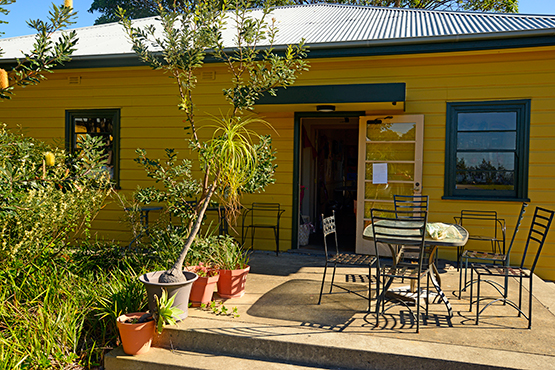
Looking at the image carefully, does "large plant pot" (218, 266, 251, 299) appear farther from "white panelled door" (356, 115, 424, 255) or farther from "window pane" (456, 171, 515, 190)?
"window pane" (456, 171, 515, 190)

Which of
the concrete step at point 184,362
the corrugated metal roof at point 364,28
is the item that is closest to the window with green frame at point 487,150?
the corrugated metal roof at point 364,28

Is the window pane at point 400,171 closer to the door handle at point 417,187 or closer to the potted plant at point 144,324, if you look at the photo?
the door handle at point 417,187

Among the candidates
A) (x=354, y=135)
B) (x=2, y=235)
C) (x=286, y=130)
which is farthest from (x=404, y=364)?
(x=354, y=135)

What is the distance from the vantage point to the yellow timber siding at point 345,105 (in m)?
5.44

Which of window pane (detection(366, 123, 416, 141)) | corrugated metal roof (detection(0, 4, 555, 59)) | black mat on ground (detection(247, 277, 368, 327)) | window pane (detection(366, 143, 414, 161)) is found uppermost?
corrugated metal roof (detection(0, 4, 555, 59))

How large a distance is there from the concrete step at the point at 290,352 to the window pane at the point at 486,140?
135 inches

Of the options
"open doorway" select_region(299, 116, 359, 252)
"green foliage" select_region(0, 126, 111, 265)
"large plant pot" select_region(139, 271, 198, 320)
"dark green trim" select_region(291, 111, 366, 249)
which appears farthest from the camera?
"open doorway" select_region(299, 116, 359, 252)

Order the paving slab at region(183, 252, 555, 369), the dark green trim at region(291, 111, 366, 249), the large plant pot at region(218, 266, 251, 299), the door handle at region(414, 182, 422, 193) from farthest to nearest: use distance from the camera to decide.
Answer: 1. the dark green trim at region(291, 111, 366, 249)
2. the door handle at region(414, 182, 422, 193)
3. the large plant pot at region(218, 266, 251, 299)
4. the paving slab at region(183, 252, 555, 369)

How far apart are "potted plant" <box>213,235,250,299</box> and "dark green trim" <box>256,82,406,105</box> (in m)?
2.27

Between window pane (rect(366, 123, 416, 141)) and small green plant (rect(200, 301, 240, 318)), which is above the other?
window pane (rect(366, 123, 416, 141))

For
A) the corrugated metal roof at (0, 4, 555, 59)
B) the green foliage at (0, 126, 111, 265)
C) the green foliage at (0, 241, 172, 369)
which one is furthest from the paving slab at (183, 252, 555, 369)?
the corrugated metal roof at (0, 4, 555, 59)

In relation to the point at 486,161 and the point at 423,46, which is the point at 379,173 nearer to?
the point at 486,161

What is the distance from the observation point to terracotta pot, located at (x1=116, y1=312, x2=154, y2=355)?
313 cm

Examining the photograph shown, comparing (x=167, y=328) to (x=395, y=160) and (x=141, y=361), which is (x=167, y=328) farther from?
(x=395, y=160)
